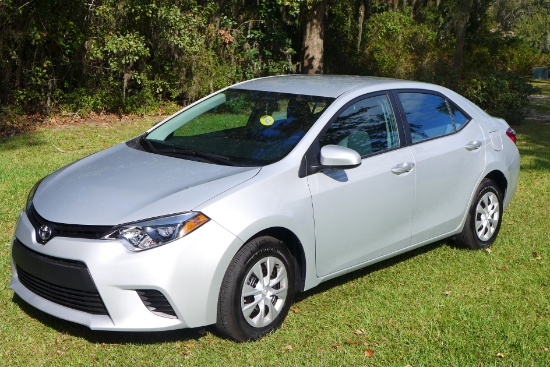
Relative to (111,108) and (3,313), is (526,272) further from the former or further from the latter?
(111,108)

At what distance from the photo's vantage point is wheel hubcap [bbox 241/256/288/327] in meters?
4.75

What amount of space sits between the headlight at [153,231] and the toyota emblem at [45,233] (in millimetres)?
431

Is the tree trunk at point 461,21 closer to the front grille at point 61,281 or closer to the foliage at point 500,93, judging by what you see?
the foliage at point 500,93

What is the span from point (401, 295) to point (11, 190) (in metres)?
5.05

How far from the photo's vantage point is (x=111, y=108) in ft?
55.9

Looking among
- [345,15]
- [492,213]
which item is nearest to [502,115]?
[345,15]

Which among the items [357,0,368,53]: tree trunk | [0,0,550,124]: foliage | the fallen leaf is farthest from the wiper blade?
[357,0,368,53]: tree trunk

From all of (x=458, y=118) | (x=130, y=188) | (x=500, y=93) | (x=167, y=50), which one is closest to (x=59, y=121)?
(x=167, y=50)

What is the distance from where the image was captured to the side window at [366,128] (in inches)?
216

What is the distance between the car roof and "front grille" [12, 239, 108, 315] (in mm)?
2262

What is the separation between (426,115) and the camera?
629 cm

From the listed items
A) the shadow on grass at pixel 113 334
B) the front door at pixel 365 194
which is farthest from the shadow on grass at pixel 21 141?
the front door at pixel 365 194

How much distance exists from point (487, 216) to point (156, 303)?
363 centimetres

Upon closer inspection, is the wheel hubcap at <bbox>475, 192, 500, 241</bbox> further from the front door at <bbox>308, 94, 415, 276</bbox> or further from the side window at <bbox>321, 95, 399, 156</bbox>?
the side window at <bbox>321, 95, 399, 156</bbox>
